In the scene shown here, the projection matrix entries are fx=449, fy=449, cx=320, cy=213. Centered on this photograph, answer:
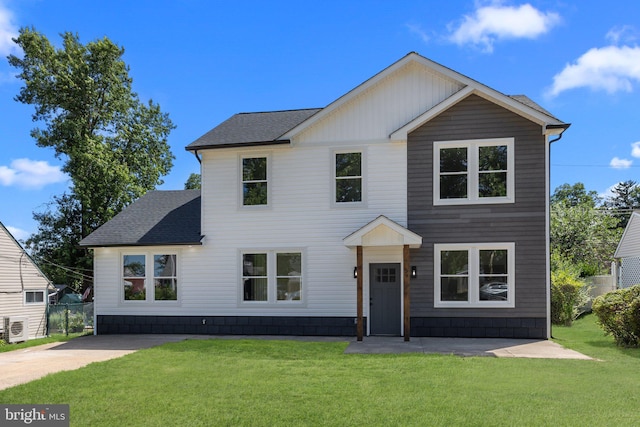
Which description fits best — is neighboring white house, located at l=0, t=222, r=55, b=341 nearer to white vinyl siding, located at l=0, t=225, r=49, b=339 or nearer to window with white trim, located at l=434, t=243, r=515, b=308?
white vinyl siding, located at l=0, t=225, r=49, b=339

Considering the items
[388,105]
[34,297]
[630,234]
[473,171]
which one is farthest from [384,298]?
[630,234]

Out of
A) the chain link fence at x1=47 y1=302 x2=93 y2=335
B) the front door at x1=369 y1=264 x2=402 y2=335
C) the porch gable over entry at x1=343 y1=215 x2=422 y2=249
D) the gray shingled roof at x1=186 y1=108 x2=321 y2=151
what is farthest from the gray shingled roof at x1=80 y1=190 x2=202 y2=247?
the front door at x1=369 y1=264 x2=402 y2=335

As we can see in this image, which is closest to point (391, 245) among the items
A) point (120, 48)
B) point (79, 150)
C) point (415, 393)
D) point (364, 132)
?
point (364, 132)

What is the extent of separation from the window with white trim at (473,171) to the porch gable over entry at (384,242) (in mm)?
1807

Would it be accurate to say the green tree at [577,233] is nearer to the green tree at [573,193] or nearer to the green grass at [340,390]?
the green grass at [340,390]

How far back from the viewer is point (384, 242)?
12.4m

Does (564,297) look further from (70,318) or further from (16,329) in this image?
(16,329)

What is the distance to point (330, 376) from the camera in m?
8.04

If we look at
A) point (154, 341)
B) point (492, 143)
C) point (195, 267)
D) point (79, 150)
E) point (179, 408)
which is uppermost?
point (79, 150)

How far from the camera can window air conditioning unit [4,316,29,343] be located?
1519 cm

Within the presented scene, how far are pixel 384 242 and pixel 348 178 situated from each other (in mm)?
2539

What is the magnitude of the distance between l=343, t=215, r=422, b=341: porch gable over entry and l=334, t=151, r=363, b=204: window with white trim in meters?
1.63

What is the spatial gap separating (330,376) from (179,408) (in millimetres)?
2782

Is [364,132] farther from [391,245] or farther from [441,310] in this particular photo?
[441,310]
